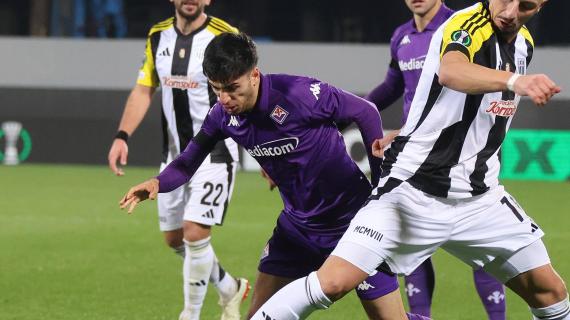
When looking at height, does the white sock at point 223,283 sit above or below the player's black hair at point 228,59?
below

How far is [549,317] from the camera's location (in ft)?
17.3

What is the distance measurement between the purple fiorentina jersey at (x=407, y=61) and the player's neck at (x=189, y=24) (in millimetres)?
1322

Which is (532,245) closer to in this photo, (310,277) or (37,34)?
(310,277)

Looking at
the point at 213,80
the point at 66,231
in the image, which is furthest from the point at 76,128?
the point at 213,80

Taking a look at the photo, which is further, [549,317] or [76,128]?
[76,128]

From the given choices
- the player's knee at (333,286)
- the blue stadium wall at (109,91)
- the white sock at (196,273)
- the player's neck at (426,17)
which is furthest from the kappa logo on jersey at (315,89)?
the blue stadium wall at (109,91)

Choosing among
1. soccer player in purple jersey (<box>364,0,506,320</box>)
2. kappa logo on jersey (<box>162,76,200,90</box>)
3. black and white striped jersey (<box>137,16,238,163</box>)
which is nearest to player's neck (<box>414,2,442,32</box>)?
soccer player in purple jersey (<box>364,0,506,320</box>)

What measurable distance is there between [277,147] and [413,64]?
1.92 m

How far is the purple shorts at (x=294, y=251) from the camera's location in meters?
5.47

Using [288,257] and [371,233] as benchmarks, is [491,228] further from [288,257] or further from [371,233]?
[288,257]

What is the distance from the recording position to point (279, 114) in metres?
5.25

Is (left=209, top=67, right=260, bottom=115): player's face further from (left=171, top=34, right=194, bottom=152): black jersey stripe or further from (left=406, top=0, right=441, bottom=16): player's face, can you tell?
(left=171, top=34, right=194, bottom=152): black jersey stripe

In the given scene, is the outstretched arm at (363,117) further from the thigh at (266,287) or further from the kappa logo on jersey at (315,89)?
the thigh at (266,287)

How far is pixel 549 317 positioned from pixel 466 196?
700mm
